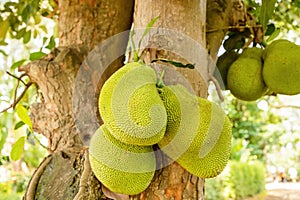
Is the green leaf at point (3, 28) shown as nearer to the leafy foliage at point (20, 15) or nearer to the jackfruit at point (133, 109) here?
the leafy foliage at point (20, 15)

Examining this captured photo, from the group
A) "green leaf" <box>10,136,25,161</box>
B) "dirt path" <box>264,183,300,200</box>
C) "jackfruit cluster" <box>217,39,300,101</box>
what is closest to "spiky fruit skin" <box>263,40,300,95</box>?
"jackfruit cluster" <box>217,39,300,101</box>

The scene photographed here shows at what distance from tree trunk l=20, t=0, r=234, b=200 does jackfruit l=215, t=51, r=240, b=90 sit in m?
0.10

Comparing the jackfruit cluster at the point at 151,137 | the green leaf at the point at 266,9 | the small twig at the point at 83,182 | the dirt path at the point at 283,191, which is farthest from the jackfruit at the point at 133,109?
the dirt path at the point at 283,191

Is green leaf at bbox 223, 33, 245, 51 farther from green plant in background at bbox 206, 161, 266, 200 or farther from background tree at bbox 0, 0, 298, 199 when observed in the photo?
green plant in background at bbox 206, 161, 266, 200

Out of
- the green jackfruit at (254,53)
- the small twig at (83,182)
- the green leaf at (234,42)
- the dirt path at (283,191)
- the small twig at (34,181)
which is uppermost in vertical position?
the green leaf at (234,42)

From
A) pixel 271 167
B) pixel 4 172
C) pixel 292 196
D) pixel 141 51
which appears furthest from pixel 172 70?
pixel 271 167

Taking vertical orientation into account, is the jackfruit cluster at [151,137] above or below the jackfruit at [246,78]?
above

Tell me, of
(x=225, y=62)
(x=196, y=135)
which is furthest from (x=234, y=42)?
(x=196, y=135)

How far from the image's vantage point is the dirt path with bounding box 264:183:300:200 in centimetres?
661

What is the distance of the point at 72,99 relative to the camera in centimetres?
92

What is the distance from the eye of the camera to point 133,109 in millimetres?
552

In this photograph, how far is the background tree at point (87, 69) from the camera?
2.17 feet

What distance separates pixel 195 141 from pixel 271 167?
834 cm

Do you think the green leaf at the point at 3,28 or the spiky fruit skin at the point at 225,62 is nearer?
the spiky fruit skin at the point at 225,62
